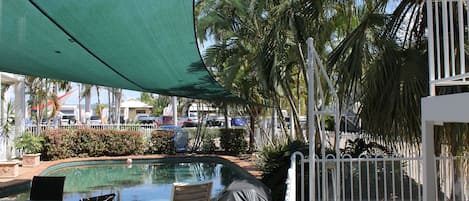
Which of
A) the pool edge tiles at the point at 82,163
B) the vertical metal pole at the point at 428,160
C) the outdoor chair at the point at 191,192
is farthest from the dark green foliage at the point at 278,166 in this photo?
the vertical metal pole at the point at 428,160

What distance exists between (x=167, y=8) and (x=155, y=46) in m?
1.16

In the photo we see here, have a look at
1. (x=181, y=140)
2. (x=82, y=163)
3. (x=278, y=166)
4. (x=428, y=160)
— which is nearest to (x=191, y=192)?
(x=278, y=166)

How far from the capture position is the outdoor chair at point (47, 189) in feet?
18.8

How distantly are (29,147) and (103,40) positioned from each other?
30.5 feet

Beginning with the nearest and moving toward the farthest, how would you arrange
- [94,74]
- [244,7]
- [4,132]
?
[94,74] → [244,7] → [4,132]

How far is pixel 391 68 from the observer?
558cm

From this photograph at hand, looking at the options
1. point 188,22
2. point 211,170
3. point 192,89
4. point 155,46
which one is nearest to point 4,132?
point 211,170

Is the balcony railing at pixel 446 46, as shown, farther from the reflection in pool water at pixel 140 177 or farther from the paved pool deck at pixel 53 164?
the paved pool deck at pixel 53 164

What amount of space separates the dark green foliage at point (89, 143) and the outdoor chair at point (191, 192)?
9.67m

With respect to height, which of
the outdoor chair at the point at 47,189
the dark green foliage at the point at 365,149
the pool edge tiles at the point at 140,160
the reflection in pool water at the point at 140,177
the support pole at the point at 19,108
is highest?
the support pole at the point at 19,108

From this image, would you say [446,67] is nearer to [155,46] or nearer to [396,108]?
[396,108]

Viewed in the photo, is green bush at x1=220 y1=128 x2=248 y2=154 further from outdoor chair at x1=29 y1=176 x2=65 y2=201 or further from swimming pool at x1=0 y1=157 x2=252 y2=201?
outdoor chair at x1=29 y1=176 x2=65 y2=201

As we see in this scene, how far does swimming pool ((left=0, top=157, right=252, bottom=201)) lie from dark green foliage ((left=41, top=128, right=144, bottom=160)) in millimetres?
676

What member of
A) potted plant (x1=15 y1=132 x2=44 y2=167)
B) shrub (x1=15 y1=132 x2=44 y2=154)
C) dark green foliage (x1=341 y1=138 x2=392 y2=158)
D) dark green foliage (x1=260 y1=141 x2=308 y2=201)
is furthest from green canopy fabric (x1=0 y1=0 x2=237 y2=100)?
shrub (x1=15 y1=132 x2=44 y2=154)
